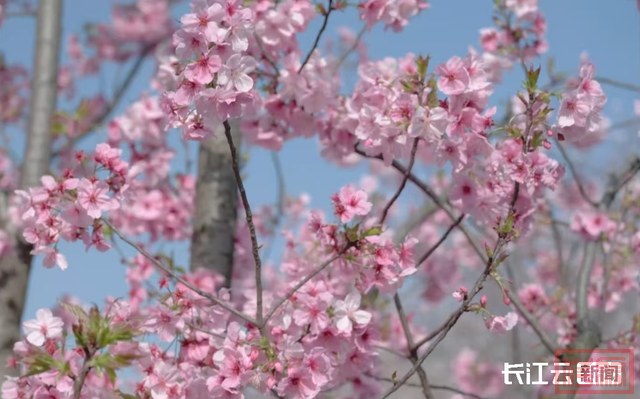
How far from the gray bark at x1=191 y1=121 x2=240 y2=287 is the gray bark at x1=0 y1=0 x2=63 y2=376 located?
3.12ft

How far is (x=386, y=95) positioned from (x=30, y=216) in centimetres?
135

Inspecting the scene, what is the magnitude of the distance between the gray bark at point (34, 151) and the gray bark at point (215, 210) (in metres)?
0.95

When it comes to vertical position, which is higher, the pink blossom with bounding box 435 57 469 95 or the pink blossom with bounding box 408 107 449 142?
the pink blossom with bounding box 435 57 469 95

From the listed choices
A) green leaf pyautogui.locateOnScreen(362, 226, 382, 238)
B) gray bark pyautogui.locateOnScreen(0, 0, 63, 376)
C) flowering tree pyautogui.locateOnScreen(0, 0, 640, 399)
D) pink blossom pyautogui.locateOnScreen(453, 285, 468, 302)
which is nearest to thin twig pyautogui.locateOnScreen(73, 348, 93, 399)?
flowering tree pyautogui.locateOnScreen(0, 0, 640, 399)

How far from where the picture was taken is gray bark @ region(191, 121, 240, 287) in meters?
3.71

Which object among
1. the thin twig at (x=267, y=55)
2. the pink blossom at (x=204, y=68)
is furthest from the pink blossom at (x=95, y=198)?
the thin twig at (x=267, y=55)

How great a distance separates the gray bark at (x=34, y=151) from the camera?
12.7 feet

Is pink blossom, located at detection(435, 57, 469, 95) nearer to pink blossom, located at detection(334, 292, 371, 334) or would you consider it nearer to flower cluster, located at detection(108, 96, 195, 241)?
pink blossom, located at detection(334, 292, 371, 334)

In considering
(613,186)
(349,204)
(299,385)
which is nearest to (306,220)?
(349,204)

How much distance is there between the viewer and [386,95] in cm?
279

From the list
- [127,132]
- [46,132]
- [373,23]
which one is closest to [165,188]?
[127,132]

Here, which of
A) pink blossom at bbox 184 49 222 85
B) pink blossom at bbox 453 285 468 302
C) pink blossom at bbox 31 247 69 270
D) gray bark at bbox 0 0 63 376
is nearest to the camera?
pink blossom at bbox 184 49 222 85

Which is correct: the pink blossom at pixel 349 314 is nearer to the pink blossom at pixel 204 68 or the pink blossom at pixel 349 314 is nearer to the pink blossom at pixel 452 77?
the pink blossom at pixel 452 77

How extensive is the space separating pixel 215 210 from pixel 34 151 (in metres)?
1.26
